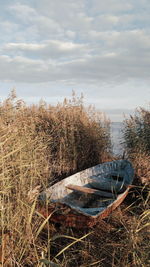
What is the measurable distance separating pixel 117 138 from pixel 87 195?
3.38m

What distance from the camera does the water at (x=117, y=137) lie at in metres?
7.52

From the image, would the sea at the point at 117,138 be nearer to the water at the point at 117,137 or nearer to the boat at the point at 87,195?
the water at the point at 117,137

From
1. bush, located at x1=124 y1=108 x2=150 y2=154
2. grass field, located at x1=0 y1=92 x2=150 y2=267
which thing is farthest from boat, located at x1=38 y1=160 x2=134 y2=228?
bush, located at x1=124 y1=108 x2=150 y2=154

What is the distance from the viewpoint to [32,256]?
102 inches

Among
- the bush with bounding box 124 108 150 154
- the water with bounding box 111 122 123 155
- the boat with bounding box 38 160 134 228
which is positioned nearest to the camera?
the boat with bounding box 38 160 134 228

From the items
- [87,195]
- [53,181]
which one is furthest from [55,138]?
[53,181]

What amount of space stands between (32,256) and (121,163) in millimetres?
3884

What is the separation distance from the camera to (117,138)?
7723 millimetres

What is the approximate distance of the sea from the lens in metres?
7.48

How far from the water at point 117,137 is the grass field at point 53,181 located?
9.1 inches

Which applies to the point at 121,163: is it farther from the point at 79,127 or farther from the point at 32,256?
the point at 32,256

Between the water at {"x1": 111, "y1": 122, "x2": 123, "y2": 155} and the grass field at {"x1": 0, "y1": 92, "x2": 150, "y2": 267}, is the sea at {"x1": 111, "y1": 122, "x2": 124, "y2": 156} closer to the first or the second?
the water at {"x1": 111, "y1": 122, "x2": 123, "y2": 155}

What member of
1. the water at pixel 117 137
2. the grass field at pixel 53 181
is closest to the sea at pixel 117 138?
the water at pixel 117 137

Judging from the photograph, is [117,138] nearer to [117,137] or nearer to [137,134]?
[117,137]
